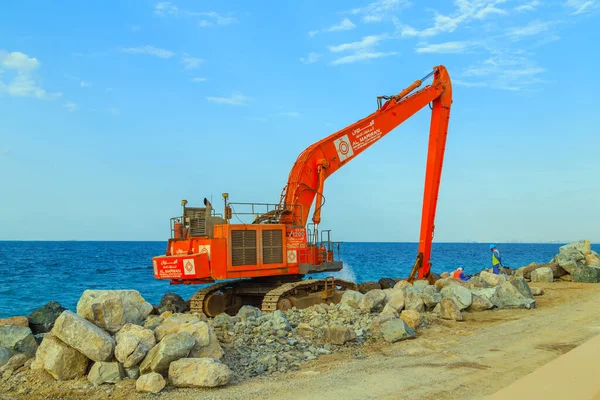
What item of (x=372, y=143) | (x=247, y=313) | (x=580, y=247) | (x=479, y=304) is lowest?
(x=479, y=304)

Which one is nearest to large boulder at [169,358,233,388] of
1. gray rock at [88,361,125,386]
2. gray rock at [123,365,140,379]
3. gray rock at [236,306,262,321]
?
gray rock at [123,365,140,379]

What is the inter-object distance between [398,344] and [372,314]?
8.27 feet

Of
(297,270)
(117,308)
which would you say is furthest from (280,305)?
(117,308)

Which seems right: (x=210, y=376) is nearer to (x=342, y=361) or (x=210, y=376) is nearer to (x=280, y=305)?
(x=342, y=361)

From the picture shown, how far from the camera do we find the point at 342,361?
9.34 meters

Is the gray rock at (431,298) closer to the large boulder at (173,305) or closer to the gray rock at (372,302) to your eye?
the gray rock at (372,302)

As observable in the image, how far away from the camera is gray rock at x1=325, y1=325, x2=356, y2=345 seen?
34.1 feet

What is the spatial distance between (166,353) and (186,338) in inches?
15.4

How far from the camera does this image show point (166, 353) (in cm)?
797

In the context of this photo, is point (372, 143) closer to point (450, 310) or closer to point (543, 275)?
point (450, 310)

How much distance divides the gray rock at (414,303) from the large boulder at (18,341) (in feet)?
27.7

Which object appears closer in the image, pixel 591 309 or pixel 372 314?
pixel 372 314

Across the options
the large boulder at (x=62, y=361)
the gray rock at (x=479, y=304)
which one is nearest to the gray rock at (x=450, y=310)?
the gray rock at (x=479, y=304)

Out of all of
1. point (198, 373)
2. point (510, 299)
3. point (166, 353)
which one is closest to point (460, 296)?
point (510, 299)
